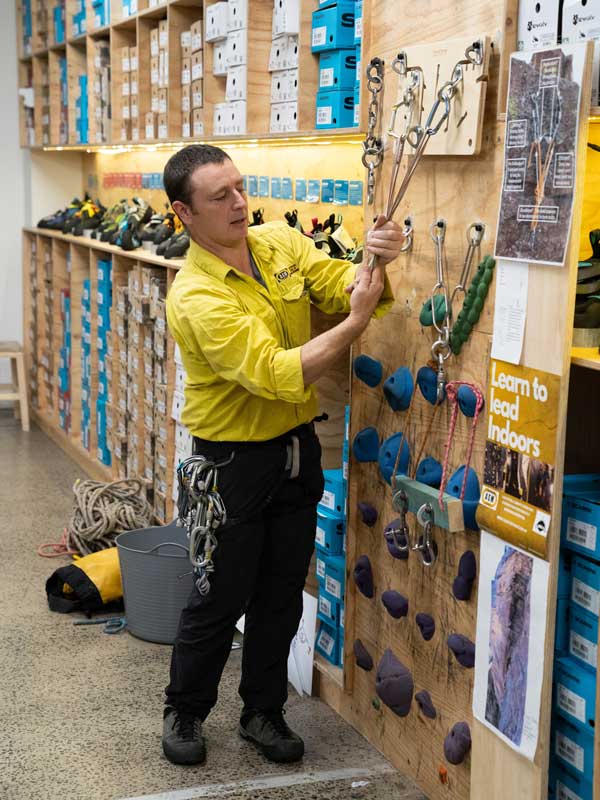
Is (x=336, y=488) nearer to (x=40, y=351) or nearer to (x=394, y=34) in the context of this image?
(x=394, y=34)

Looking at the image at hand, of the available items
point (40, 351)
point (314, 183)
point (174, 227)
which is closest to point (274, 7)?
point (314, 183)

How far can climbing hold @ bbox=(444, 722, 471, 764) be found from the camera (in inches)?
99.7

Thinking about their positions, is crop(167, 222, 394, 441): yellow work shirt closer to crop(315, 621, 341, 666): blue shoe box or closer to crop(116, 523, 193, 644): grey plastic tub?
crop(315, 621, 341, 666): blue shoe box

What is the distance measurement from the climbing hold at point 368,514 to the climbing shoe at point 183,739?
0.68 metres

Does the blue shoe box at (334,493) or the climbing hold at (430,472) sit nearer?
the climbing hold at (430,472)

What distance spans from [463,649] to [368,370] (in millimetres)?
759

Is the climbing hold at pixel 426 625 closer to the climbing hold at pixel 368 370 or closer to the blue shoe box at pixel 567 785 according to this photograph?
the blue shoe box at pixel 567 785

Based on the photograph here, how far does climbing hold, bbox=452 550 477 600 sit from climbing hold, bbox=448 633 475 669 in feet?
0.31

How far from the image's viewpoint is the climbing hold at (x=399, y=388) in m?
2.72

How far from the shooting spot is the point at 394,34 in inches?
106

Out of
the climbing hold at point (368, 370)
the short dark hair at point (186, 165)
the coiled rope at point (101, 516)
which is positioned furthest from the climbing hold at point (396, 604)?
the coiled rope at point (101, 516)

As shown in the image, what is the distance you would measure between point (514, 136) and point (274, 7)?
5.46 ft

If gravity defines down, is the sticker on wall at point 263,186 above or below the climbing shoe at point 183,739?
above

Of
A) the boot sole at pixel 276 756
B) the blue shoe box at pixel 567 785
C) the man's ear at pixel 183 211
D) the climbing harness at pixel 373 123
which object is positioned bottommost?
the boot sole at pixel 276 756
